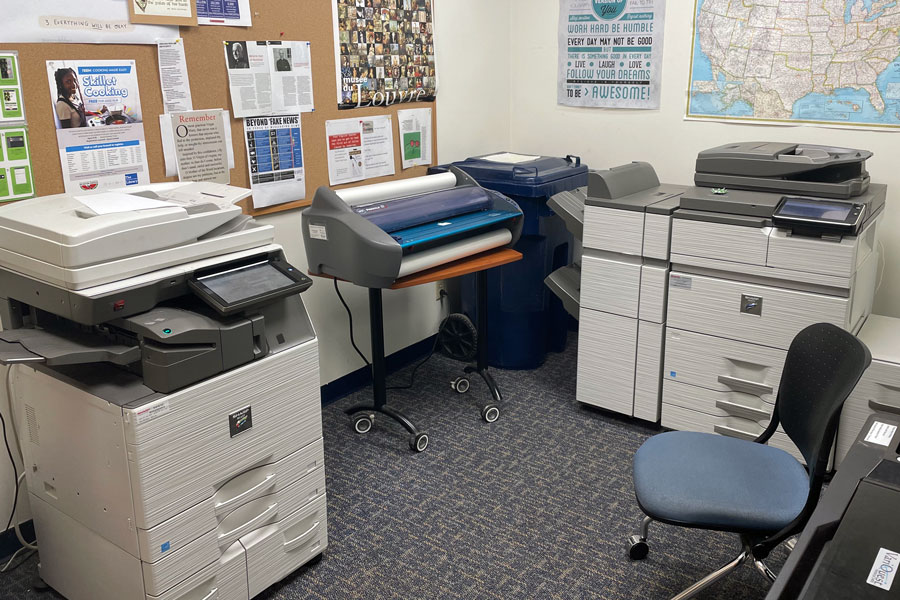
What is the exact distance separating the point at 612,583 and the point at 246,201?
1830 millimetres

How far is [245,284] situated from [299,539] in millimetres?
806

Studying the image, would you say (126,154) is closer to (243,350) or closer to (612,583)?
(243,350)

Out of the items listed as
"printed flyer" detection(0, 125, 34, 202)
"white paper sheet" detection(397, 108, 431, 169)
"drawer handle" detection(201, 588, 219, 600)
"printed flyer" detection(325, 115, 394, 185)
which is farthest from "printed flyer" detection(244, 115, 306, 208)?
"drawer handle" detection(201, 588, 219, 600)

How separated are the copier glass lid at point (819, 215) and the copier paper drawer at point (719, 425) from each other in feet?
2.52

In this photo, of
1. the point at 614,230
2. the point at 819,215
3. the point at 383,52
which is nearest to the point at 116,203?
the point at 383,52

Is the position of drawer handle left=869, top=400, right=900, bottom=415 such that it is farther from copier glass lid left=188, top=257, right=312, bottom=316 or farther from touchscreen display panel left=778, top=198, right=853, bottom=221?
copier glass lid left=188, top=257, right=312, bottom=316

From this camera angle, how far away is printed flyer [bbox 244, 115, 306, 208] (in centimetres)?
273

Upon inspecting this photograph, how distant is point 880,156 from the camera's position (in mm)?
2994

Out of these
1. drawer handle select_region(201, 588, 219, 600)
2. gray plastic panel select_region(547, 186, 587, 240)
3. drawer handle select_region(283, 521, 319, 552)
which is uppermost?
gray plastic panel select_region(547, 186, 587, 240)

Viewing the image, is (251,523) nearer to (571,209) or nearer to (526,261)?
(571,209)

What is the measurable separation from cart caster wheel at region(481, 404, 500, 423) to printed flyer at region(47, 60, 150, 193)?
63.0 inches

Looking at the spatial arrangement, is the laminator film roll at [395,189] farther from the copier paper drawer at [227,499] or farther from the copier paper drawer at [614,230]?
the copier paper drawer at [227,499]

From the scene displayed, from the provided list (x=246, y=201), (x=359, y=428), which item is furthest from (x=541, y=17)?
(x=359, y=428)

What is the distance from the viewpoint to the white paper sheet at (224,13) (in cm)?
246
